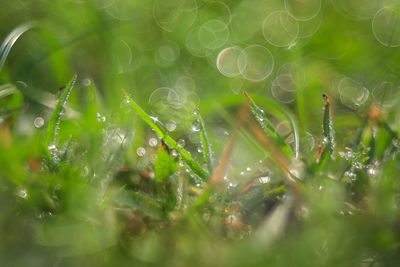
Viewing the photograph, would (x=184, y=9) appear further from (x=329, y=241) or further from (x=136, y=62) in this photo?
(x=329, y=241)

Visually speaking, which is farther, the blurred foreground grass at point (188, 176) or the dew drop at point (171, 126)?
the dew drop at point (171, 126)

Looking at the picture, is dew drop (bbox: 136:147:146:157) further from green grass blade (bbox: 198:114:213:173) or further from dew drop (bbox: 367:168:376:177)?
dew drop (bbox: 367:168:376:177)

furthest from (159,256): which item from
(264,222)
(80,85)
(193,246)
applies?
(80,85)

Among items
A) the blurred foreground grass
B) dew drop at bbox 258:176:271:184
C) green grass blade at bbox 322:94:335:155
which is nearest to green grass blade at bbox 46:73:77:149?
the blurred foreground grass

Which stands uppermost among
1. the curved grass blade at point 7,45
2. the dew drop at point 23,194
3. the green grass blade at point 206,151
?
the curved grass blade at point 7,45

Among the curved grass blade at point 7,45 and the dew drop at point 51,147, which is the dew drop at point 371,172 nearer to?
the dew drop at point 51,147

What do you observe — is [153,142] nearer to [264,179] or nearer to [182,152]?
[182,152]

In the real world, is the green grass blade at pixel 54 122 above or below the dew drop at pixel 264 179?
above

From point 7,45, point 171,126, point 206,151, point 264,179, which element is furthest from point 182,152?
point 7,45

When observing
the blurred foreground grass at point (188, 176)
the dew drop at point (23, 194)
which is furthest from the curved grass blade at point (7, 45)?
the dew drop at point (23, 194)

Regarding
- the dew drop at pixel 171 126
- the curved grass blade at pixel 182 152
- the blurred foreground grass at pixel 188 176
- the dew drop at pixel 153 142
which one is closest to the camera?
the blurred foreground grass at pixel 188 176

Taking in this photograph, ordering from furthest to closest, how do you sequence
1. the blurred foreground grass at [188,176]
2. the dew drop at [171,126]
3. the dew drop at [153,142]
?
1. the dew drop at [171,126]
2. the dew drop at [153,142]
3. the blurred foreground grass at [188,176]
